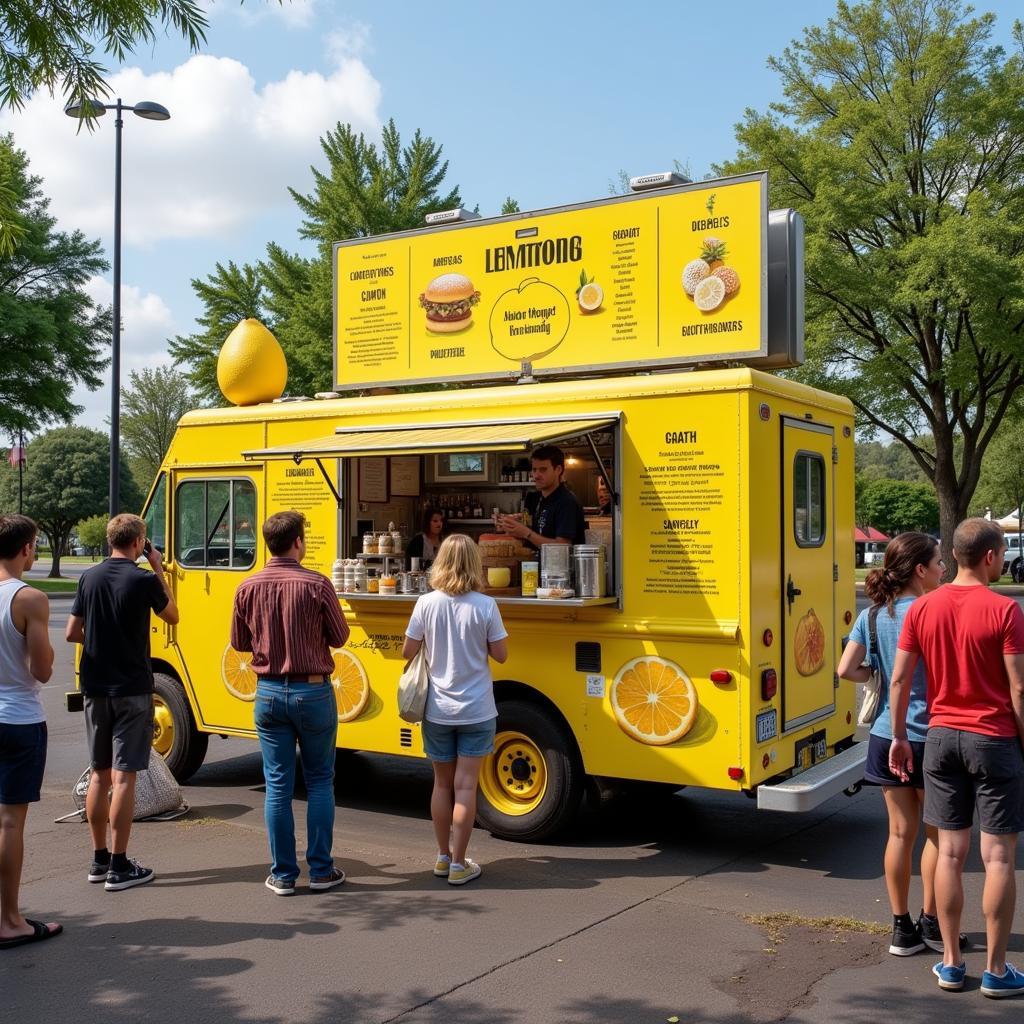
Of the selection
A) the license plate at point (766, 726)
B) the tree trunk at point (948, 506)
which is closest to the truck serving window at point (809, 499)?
the license plate at point (766, 726)

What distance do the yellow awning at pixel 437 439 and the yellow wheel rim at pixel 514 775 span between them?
1.83 m

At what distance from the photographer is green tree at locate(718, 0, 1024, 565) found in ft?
77.9

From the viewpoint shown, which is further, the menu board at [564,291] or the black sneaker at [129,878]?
the menu board at [564,291]

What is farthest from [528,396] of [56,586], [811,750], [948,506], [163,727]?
[56,586]

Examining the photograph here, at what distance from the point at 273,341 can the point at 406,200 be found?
59.4 feet

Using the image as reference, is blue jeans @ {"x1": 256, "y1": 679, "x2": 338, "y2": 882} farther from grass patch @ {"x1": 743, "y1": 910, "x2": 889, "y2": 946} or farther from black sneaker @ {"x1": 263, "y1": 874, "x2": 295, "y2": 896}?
grass patch @ {"x1": 743, "y1": 910, "x2": 889, "y2": 946}

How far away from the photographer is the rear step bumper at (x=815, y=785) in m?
5.91

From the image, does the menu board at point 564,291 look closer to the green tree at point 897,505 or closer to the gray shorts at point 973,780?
the gray shorts at point 973,780

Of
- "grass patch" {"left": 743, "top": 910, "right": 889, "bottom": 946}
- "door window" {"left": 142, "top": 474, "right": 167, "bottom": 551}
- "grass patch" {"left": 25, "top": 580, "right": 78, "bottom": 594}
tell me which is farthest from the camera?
"grass patch" {"left": 25, "top": 580, "right": 78, "bottom": 594}

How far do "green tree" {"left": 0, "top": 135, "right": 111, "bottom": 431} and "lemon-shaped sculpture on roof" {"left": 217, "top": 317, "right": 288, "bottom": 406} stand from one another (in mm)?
24083

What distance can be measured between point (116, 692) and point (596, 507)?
163 inches

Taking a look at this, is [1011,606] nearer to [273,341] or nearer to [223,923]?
[223,923]

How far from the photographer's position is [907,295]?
2370cm

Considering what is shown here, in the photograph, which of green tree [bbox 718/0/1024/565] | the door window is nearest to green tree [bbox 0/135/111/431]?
green tree [bbox 718/0/1024/565]
